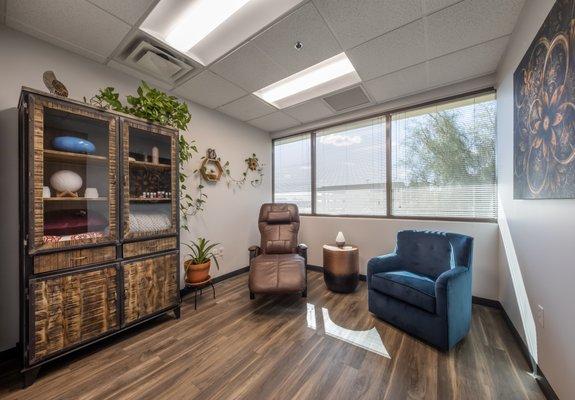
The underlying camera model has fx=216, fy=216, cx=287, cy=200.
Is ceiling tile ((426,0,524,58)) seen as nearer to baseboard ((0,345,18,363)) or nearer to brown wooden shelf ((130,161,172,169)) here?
brown wooden shelf ((130,161,172,169))

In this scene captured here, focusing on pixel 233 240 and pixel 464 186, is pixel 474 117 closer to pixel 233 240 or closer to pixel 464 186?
pixel 464 186

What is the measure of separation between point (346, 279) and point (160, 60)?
10.2ft

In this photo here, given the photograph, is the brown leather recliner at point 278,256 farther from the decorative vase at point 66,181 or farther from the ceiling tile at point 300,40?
the ceiling tile at point 300,40

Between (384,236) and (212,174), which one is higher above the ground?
(212,174)

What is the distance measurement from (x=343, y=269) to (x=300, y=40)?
2.48m

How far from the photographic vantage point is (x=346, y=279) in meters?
2.74

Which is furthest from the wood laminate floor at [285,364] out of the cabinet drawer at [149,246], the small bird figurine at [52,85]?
the small bird figurine at [52,85]

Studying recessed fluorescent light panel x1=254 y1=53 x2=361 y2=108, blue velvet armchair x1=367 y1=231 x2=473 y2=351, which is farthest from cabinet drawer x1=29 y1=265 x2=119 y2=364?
recessed fluorescent light panel x1=254 y1=53 x2=361 y2=108

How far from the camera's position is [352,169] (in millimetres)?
3371

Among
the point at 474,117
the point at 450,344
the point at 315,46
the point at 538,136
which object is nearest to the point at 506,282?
the point at 450,344

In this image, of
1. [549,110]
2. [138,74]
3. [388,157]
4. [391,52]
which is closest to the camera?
[549,110]

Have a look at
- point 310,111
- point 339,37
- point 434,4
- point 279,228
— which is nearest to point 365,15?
point 339,37

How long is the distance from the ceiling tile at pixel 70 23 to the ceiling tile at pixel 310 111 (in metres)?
2.00

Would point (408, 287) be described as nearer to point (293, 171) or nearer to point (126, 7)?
point (293, 171)
